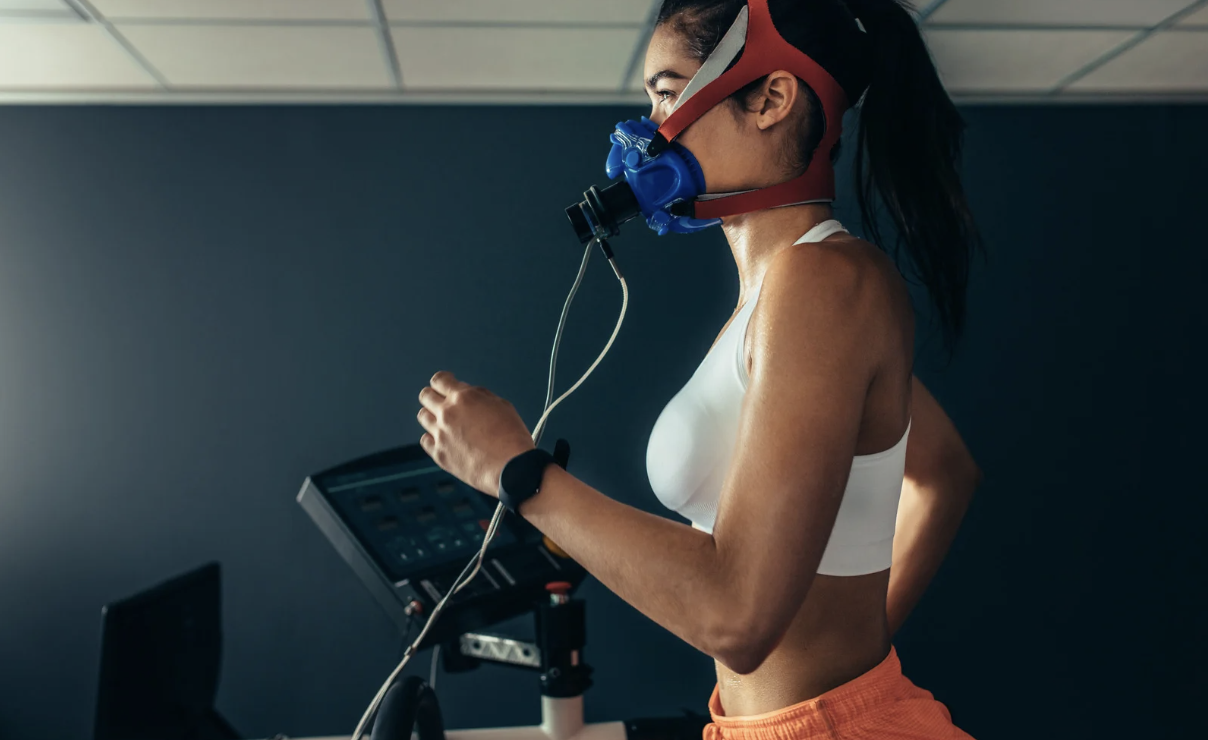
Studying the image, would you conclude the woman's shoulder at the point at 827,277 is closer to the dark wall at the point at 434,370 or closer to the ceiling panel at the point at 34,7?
the dark wall at the point at 434,370

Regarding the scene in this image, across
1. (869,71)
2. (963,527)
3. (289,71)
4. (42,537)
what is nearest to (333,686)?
(42,537)

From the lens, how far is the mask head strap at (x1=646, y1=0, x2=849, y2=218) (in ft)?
2.97

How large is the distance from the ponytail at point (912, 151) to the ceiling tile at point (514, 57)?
180 cm

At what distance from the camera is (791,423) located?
0.70 m

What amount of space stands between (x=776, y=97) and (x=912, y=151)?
174 millimetres

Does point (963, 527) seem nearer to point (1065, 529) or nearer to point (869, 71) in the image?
point (1065, 529)

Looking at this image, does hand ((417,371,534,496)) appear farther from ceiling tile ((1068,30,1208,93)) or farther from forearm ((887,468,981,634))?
ceiling tile ((1068,30,1208,93))

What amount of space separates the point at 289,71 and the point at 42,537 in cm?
190

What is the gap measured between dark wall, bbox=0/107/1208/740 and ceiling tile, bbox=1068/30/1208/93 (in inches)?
6.9

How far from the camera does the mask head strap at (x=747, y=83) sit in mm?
904

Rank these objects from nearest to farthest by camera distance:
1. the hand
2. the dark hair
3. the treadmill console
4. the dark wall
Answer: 1. the hand
2. the dark hair
3. the treadmill console
4. the dark wall

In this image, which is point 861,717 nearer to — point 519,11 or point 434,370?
point 519,11

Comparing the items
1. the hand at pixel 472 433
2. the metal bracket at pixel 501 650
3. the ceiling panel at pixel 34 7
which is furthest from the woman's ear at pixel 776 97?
the ceiling panel at pixel 34 7

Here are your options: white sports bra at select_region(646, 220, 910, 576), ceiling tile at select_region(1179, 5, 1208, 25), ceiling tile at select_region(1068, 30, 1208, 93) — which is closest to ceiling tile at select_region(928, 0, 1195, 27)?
ceiling tile at select_region(1179, 5, 1208, 25)
